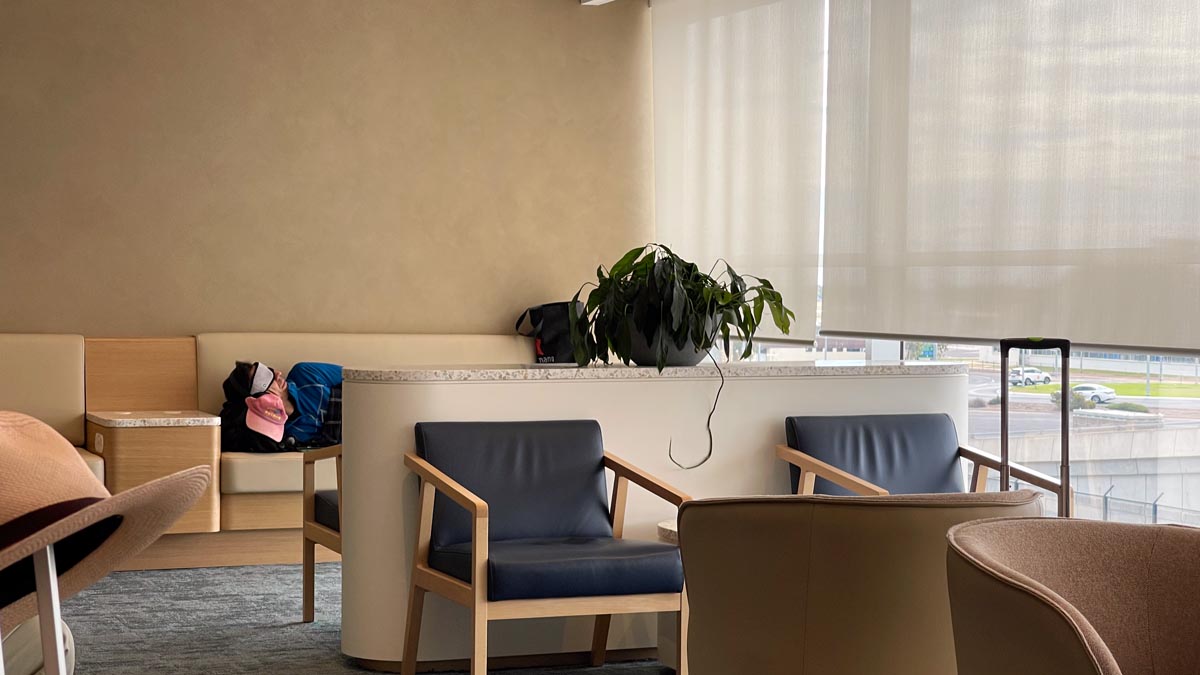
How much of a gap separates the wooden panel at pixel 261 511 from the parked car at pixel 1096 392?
3.40 meters

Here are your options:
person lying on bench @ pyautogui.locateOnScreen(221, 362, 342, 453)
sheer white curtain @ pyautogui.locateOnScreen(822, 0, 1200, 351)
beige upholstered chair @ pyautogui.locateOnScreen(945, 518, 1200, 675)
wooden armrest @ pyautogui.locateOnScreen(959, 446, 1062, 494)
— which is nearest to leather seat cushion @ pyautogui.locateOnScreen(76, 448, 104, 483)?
person lying on bench @ pyautogui.locateOnScreen(221, 362, 342, 453)

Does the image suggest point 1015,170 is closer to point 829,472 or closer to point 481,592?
point 829,472

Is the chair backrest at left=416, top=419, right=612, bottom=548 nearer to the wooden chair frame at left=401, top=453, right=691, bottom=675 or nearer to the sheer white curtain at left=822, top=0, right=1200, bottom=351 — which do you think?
the wooden chair frame at left=401, top=453, right=691, bottom=675

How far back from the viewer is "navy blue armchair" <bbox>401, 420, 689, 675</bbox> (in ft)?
10.7

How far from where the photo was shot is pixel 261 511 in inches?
215

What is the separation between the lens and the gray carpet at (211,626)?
3908 millimetres

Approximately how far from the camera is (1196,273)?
4.17m

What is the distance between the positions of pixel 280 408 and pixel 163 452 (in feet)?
2.02

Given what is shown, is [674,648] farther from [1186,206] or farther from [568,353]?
[568,353]

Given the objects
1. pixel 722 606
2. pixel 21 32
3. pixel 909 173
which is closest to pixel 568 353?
pixel 909 173

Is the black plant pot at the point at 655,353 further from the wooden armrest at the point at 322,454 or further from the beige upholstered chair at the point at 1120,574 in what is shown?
the beige upholstered chair at the point at 1120,574

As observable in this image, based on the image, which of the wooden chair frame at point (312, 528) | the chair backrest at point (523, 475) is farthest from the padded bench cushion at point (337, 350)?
the chair backrest at point (523, 475)

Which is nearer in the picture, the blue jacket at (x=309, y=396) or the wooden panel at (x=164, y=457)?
the wooden panel at (x=164, y=457)

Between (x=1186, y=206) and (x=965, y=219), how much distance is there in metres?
0.97
